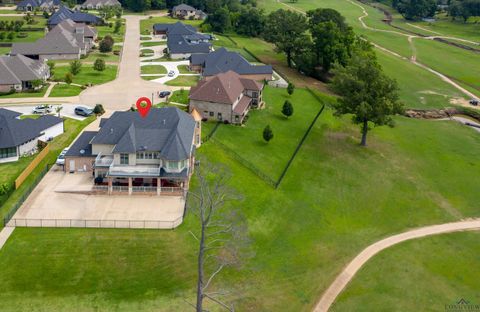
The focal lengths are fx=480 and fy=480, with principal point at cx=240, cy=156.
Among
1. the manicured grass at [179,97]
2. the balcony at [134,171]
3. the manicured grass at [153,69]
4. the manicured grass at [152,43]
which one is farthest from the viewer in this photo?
the manicured grass at [152,43]

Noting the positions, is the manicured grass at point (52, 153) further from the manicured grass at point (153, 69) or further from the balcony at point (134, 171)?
the manicured grass at point (153, 69)

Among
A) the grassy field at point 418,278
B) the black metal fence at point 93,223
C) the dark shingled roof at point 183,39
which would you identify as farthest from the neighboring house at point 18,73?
the grassy field at point 418,278

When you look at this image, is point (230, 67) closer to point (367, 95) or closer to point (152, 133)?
point (367, 95)

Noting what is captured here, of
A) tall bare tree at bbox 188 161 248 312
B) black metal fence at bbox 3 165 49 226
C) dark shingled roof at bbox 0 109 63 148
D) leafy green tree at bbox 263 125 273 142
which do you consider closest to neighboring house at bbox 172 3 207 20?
leafy green tree at bbox 263 125 273 142

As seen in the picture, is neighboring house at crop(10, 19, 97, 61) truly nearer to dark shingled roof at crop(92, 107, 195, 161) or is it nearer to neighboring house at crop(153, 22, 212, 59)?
neighboring house at crop(153, 22, 212, 59)

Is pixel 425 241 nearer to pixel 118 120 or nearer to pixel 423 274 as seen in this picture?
pixel 423 274

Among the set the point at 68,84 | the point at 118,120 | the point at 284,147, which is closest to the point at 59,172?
the point at 118,120

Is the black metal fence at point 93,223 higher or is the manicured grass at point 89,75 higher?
the manicured grass at point 89,75

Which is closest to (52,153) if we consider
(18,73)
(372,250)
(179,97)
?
(179,97)
